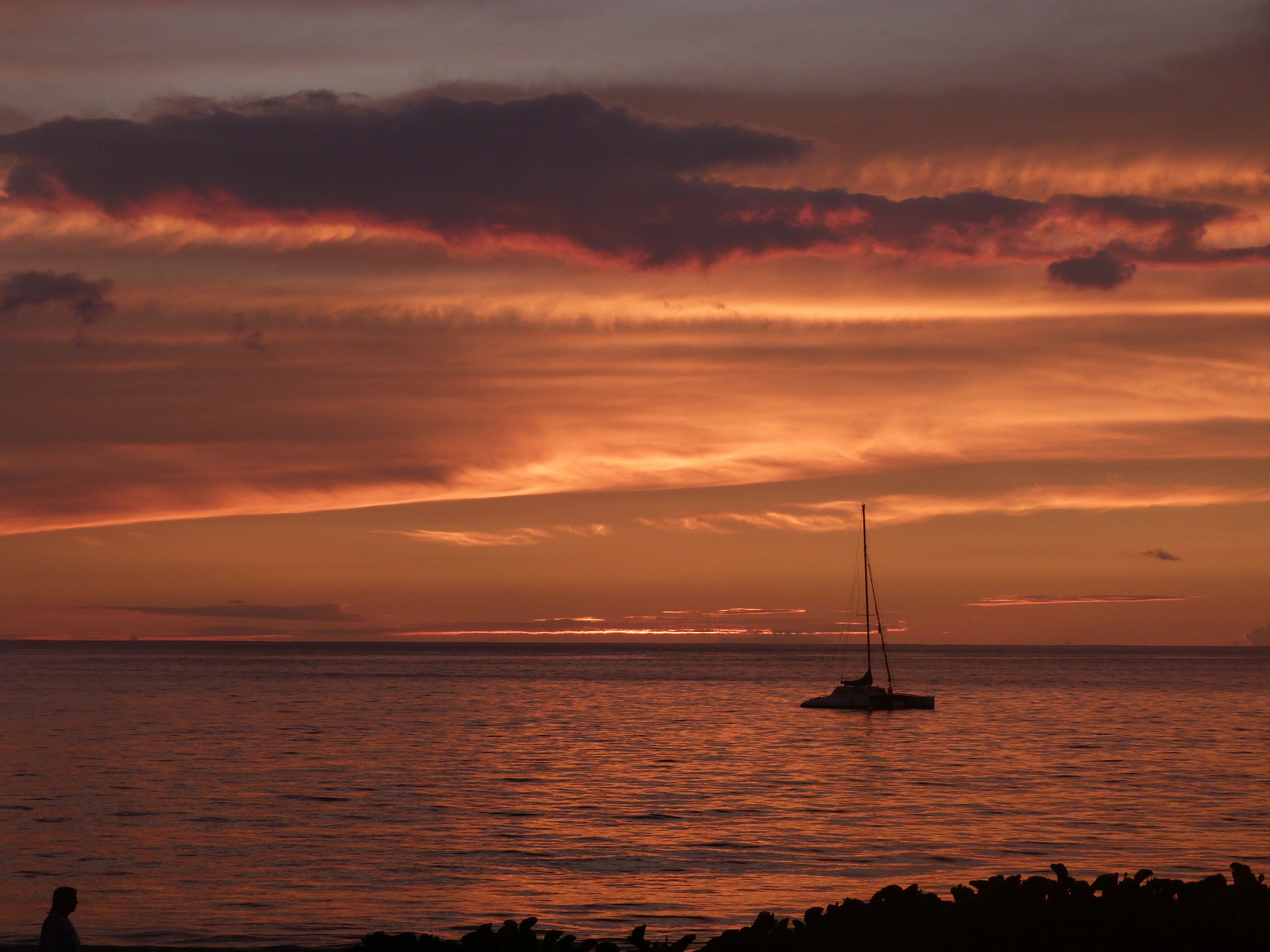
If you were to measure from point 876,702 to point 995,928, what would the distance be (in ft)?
378

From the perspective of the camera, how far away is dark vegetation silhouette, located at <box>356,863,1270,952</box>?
47.6 ft

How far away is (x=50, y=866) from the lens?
4072 centimetres

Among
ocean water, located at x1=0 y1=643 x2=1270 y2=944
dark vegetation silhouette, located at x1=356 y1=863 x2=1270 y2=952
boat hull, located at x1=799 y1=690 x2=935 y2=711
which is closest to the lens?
dark vegetation silhouette, located at x1=356 y1=863 x2=1270 y2=952

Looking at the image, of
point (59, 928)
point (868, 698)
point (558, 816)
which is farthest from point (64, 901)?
point (868, 698)

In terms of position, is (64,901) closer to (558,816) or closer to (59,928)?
(59,928)

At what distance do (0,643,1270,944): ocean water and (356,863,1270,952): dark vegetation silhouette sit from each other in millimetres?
17464

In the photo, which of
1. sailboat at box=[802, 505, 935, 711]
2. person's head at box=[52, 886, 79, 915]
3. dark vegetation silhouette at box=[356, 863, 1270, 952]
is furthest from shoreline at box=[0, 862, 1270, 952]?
sailboat at box=[802, 505, 935, 711]

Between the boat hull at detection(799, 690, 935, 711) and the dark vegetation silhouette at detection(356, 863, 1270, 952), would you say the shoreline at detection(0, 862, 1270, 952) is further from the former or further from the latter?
the boat hull at detection(799, 690, 935, 711)

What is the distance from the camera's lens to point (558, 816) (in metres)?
54.1

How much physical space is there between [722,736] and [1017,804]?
4355cm

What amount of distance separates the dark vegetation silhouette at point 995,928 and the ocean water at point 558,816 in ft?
57.3

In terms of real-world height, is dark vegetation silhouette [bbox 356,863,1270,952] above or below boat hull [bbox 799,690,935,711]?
below

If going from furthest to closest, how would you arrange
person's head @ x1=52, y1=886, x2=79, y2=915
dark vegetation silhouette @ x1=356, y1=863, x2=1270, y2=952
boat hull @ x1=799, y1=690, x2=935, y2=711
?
1. boat hull @ x1=799, y1=690, x2=935, y2=711
2. person's head @ x1=52, y1=886, x2=79, y2=915
3. dark vegetation silhouette @ x1=356, y1=863, x2=1270, y2=952

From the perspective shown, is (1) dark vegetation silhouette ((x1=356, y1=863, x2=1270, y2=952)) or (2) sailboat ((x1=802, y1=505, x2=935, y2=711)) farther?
(2) sailboat ((x1=802, y1=505, x2=935, y2=711))
